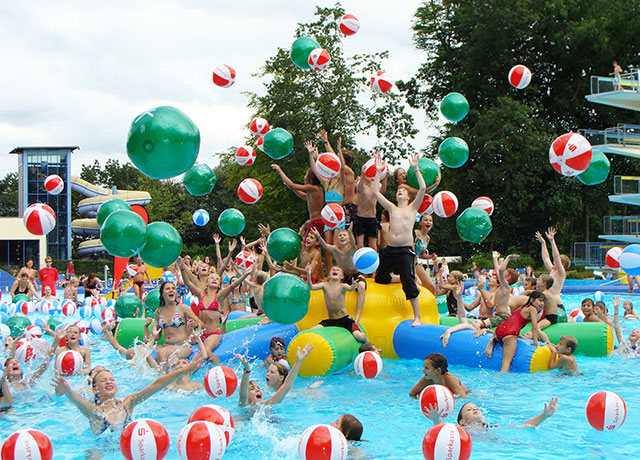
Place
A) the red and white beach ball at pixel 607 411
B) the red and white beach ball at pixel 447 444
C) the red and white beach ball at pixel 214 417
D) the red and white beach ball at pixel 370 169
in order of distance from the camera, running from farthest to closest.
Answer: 1. the red and white beach ball at pixel 370 169
2. the red and white beach ball at pixel 607 411
3. the red and white beach ball at pixel 214 417
4. the red and white beach ball at pixel 447 444

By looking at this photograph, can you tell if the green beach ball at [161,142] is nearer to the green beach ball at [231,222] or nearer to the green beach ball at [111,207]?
the green beach ball at [111,207]

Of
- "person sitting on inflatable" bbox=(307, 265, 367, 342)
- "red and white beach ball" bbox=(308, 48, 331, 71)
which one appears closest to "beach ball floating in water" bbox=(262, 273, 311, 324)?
"person sitting on inflatable" bbox=(307, 265, 367, 342)

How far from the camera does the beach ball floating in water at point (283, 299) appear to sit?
24.3ft

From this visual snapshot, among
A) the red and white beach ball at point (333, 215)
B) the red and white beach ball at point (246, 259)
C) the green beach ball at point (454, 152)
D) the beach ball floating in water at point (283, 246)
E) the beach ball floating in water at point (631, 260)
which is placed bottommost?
the red and white beach ball at point (246, 259)

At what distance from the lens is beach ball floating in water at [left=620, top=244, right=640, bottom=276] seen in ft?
33.4

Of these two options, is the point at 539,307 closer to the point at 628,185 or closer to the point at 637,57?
the point at 628,185

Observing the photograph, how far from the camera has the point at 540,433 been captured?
6113mm

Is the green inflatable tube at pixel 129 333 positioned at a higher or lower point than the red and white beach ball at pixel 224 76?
lower

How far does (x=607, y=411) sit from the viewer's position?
503 cm

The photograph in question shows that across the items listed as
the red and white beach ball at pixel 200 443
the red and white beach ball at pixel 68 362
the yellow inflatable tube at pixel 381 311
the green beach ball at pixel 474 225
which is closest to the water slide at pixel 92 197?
the yellow inflatable tube at pixel 381 311

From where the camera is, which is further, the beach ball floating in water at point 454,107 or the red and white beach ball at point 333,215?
the beach ball floating in water at point 454,107

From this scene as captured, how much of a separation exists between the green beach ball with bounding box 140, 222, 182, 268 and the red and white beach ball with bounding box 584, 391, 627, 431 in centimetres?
464

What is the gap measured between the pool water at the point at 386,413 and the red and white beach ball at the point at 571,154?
272 centimetres

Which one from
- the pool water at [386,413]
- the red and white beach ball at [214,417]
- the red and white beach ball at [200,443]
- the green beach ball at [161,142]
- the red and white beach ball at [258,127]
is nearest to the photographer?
the red and white beach ball at [200,443]
